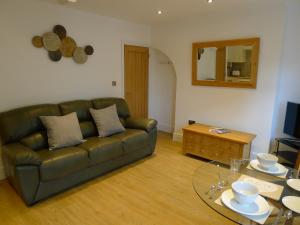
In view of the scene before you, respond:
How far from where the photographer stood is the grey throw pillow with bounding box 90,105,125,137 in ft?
11.5

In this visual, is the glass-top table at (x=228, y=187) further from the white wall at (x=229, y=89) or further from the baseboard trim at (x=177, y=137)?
the baseboard trim at (x=177, y=137)

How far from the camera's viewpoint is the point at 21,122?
9.50ft

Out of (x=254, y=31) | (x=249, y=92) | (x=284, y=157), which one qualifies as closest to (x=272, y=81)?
(x=249, y=92)

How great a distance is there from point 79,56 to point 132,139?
1686 millimetres

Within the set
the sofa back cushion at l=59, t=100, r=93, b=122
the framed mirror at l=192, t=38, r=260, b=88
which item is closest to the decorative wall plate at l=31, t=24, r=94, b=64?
the sofa back cushion at l=59, t=100, r=93, b=122

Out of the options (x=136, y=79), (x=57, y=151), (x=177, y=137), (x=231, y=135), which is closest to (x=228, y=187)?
(x=231, y=135)

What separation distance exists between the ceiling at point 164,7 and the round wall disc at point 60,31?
1.14 ft

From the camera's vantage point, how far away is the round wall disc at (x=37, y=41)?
3.22 meters

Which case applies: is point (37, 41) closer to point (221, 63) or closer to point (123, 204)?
point (123, 204)

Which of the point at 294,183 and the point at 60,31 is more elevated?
the point at 60,31

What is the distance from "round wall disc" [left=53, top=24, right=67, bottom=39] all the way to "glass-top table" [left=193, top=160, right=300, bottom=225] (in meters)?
2.88

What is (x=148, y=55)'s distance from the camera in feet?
16.8

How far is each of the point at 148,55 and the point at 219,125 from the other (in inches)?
89.0

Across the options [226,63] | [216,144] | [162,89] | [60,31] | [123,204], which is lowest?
[123,204]
